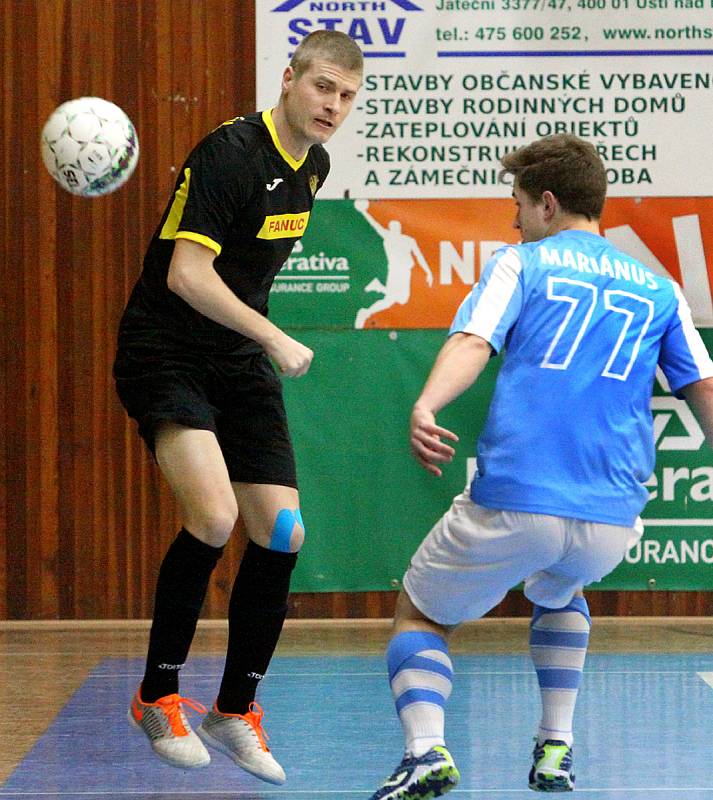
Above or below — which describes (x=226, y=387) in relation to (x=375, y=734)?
above

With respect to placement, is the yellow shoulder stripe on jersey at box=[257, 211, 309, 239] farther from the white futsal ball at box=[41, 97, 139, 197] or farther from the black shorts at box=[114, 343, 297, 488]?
the white futsal ball at box=[41, 97, 139, 197]

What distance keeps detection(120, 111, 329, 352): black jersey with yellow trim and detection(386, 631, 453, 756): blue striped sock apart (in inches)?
40.7

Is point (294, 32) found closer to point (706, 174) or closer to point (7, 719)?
point (706, 174)

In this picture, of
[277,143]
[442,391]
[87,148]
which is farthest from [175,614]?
[87,148]

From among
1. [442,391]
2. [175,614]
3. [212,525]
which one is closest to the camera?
[442,391]

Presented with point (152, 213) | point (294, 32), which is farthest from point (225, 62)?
point (152, 213)

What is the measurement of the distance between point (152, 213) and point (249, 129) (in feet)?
8.61

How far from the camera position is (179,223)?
3.54m

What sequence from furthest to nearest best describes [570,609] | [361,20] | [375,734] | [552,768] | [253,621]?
[361,20] → [375,734] → [253,621] → [570,609] → [552,768]

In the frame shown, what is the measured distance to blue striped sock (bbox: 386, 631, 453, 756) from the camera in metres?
2.98

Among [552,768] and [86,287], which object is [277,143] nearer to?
[552,768]

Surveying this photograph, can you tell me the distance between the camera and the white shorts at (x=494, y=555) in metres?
2.91

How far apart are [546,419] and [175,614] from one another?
1.21 metres

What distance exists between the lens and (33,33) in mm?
6180
